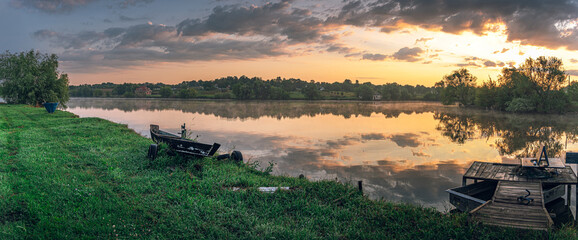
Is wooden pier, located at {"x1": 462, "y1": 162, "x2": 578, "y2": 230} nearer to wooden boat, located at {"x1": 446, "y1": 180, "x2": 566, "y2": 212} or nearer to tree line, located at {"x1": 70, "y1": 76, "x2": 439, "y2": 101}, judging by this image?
wooden boat, located at {"x1": 446, "y1": 180, "x2": 566, "y2": 212}

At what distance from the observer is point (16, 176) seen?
8.21 m

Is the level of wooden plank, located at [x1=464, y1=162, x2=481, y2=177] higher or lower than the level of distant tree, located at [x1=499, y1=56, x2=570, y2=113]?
lower

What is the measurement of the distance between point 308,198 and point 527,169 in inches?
293

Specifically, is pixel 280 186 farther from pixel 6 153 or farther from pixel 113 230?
pixel 6 153

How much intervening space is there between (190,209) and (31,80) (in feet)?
180

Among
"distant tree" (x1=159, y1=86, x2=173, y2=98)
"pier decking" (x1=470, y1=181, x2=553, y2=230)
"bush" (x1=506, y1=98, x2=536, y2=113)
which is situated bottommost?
"pier decking" (x1=470, y1=181, x2=553, y2=230)

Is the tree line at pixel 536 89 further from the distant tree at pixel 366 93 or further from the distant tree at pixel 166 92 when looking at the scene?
the distant tree at pixel 166 92

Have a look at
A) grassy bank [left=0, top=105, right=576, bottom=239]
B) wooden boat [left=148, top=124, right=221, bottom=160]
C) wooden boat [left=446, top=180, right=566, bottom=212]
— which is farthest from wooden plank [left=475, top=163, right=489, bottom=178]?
wooden boat [left=148, top=124, right=221, bottom=160]

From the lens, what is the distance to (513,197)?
7480 mm

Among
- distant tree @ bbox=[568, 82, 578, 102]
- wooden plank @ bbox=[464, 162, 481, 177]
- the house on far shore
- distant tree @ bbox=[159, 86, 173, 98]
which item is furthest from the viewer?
the house on far shore

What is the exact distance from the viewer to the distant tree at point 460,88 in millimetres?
81613

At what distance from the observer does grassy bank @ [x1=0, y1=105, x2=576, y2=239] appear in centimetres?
553

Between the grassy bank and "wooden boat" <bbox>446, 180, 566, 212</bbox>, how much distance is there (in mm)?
1220

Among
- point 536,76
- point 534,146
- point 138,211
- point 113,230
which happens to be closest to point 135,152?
point 138,211
